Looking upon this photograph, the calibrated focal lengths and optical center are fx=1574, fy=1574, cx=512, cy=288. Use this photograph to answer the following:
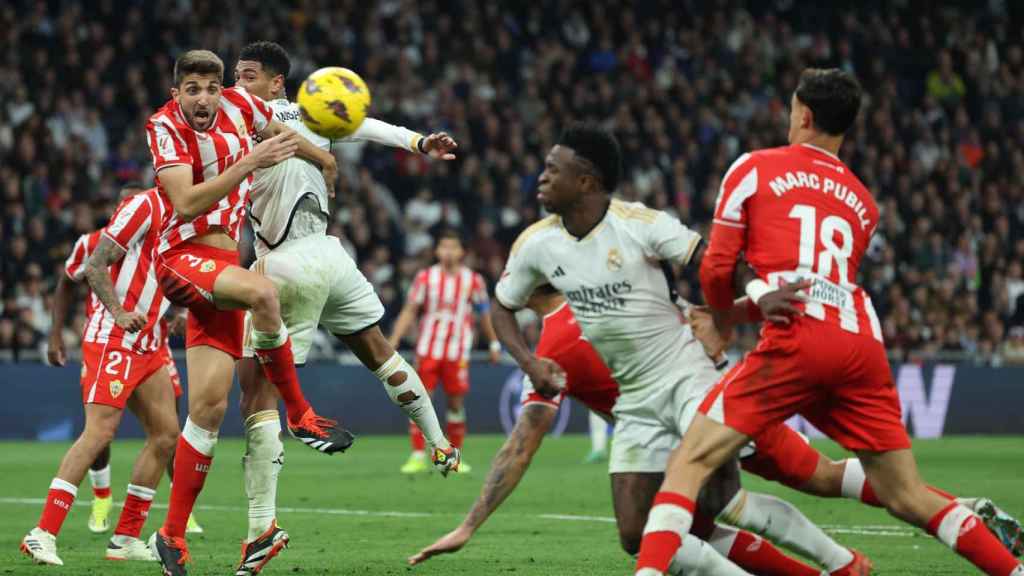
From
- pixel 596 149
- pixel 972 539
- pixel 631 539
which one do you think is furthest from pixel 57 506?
pixel 972 539

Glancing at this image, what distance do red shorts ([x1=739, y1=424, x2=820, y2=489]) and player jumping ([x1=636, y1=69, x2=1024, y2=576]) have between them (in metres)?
0.54

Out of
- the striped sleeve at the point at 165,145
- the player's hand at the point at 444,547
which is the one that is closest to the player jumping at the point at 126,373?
the striped sleeve at the point at 165,145

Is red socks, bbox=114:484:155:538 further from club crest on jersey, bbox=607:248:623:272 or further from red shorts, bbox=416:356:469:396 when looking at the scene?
red shorts, bbox=416:356:469:396

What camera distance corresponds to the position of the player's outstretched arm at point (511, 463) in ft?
26.0

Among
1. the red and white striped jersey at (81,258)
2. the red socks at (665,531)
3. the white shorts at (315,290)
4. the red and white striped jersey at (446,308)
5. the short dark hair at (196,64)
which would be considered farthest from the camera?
the red and white striped jersey at (446,308)

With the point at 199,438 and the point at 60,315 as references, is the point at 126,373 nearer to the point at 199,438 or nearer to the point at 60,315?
the point at 60,315

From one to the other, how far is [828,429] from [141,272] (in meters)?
4.90

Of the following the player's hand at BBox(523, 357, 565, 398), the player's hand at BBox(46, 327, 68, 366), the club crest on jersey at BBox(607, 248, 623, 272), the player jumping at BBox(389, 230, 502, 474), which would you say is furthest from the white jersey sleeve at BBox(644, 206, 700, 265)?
the player jumping at BBox(389, 230, 502, 474)

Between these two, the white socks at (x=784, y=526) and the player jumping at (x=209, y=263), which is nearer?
the white socks at (x=784, y=526)

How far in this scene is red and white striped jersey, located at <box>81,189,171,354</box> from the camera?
366 inches

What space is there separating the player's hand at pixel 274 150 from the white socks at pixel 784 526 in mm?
2658

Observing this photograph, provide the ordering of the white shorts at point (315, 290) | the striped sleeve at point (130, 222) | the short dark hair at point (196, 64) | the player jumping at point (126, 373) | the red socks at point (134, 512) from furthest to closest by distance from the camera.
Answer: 1. the striped sleeve at point (130, 222)
2. the red socks at point (134, 512)
3. the player jumping at point (126, 373)
4. the white shorts at point (315, 290)
5. the short dark hair at point (196, 64)

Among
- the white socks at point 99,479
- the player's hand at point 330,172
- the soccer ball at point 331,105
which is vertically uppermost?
the soccer ball at point 331,105

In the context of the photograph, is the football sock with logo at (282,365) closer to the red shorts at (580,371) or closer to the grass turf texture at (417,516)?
the grass turf texture at (417,516)
